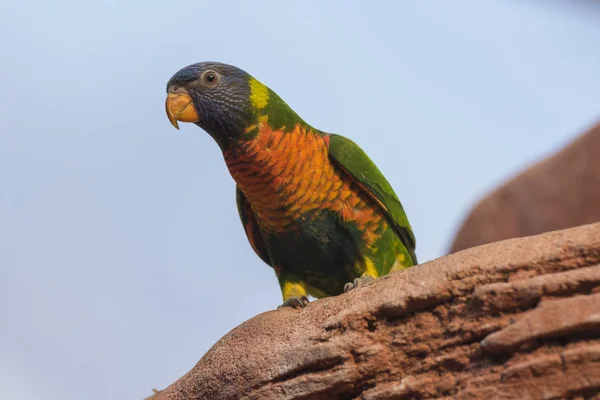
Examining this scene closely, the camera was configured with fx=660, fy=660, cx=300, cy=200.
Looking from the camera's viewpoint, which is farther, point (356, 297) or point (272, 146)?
point (272, 146)

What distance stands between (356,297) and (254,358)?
534 mm

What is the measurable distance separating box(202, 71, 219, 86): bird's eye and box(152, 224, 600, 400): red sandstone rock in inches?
59.3

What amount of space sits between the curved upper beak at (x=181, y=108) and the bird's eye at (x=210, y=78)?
137mm

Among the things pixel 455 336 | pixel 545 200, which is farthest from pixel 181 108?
pixel 545 200

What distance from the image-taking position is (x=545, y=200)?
854cm

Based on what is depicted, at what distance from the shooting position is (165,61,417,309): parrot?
3721mm

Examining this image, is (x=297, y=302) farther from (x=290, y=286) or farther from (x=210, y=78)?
(x=210, y=78)

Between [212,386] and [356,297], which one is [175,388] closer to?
[212,386]

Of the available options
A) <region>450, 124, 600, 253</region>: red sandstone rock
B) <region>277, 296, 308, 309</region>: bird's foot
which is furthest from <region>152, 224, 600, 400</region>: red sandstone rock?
<region>450, 124, 600, 253</region>: red sandstone rock

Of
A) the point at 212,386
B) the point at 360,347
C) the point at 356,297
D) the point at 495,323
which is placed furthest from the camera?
the point at 212,386

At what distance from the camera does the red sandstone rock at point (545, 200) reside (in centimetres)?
806

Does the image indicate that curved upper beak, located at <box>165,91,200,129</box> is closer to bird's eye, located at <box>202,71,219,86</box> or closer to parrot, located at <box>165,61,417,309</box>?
parrot, located at <box>165,61,417,309</box>

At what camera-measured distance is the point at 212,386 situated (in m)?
3.07

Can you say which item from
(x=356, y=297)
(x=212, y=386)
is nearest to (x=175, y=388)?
(x=212, y=386)
